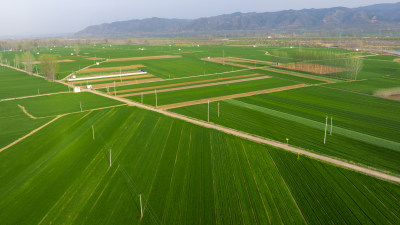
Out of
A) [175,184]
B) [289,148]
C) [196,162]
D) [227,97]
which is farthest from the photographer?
[227,97]

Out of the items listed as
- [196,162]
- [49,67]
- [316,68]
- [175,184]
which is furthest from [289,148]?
[49,67]

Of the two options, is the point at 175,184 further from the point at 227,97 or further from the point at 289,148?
the point at 227,97

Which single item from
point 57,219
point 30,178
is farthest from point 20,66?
point 57,219

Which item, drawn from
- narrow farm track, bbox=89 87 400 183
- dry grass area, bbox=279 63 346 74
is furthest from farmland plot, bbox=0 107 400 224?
dry grass area, bbox=279 63 346 74

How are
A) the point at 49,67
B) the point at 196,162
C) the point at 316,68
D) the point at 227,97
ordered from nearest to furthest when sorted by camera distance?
the point at 196,162, the point at 227,97, the point at 49,67, the point at 316,68

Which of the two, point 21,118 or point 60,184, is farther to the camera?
point 21,118

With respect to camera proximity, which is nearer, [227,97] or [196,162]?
[196,162]

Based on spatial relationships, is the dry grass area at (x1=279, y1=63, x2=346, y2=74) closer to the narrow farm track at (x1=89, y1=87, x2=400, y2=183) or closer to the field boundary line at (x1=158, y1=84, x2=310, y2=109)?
the field boundary line at (x1=158, y1=84, x2=310, y2=109)

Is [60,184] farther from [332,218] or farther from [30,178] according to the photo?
[332,218]

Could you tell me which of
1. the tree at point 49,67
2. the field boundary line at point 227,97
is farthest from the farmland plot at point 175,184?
the tree at point 49,67

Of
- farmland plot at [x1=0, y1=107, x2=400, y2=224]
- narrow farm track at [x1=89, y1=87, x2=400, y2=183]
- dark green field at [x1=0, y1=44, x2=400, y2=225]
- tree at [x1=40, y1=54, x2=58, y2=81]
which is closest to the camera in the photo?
farmland plot at [x1=0, y1=107, x2=400, y2=224]

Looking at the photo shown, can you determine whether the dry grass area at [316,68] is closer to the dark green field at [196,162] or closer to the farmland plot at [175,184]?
the dark green field at [196,162]
